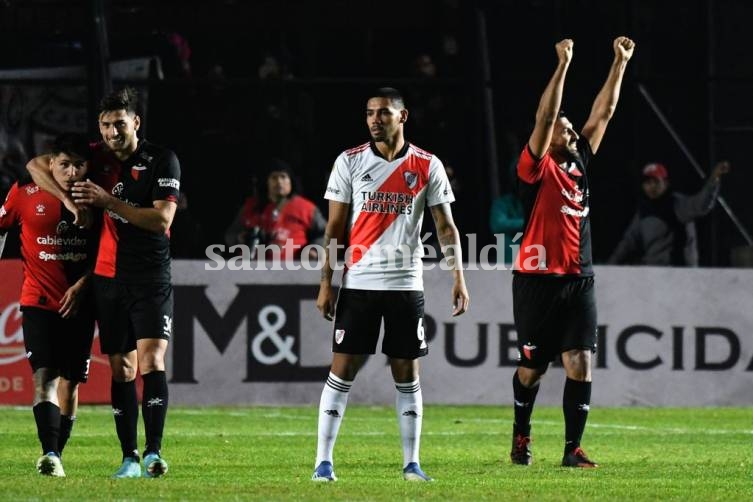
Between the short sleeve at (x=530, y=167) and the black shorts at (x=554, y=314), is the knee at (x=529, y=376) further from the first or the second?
the short sleeve at (x=530, y=167)

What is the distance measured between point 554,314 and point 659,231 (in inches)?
300

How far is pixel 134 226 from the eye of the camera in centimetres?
981

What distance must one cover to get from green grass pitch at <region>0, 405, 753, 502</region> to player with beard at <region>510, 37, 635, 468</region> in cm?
51

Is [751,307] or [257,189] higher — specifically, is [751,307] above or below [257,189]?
below

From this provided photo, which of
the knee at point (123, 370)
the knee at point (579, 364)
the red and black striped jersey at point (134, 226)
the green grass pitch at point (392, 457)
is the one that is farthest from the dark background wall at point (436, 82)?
the red and black striped jersey at point (134, 226)

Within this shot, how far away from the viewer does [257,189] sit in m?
18.8

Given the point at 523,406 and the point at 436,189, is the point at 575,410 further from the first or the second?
the point at 436,189

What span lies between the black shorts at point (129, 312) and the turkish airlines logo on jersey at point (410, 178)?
4.81 ft

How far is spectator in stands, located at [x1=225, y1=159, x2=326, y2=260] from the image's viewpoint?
17.5m

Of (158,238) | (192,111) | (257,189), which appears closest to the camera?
(158,238)

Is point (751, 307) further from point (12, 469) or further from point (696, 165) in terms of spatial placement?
point (12, 469)

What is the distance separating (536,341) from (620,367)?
5.99 meters

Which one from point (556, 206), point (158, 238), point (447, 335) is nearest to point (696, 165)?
point (447, 335)

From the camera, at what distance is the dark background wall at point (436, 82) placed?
1995 centimetres
